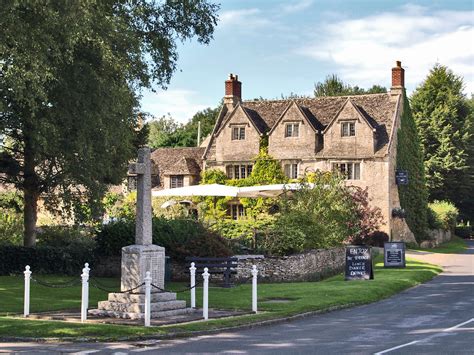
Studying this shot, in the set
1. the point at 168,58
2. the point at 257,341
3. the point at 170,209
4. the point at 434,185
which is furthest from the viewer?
the point at 434,185

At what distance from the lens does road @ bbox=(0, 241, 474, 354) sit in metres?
14.3

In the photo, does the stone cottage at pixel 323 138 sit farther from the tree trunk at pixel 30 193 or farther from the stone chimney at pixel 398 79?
the tree trunk at pixel 30 193

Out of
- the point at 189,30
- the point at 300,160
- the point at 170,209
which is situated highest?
the point at 189,30

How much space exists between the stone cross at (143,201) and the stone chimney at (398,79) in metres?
39.2

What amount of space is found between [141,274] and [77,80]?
9.85 metres

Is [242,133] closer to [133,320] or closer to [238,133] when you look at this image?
[238,133]

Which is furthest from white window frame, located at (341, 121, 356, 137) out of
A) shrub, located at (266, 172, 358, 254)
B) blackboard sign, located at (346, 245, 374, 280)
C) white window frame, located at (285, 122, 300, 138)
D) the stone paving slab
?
the stone paving slab

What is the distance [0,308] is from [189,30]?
16754mm

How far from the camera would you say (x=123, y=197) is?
205ft

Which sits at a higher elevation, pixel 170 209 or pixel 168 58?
pixel 168 58

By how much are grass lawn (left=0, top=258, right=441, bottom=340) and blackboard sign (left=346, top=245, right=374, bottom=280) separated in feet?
2.17

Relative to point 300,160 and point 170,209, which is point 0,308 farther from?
point 300,160

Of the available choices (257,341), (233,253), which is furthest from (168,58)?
(257,341)

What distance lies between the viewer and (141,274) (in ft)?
63.5
